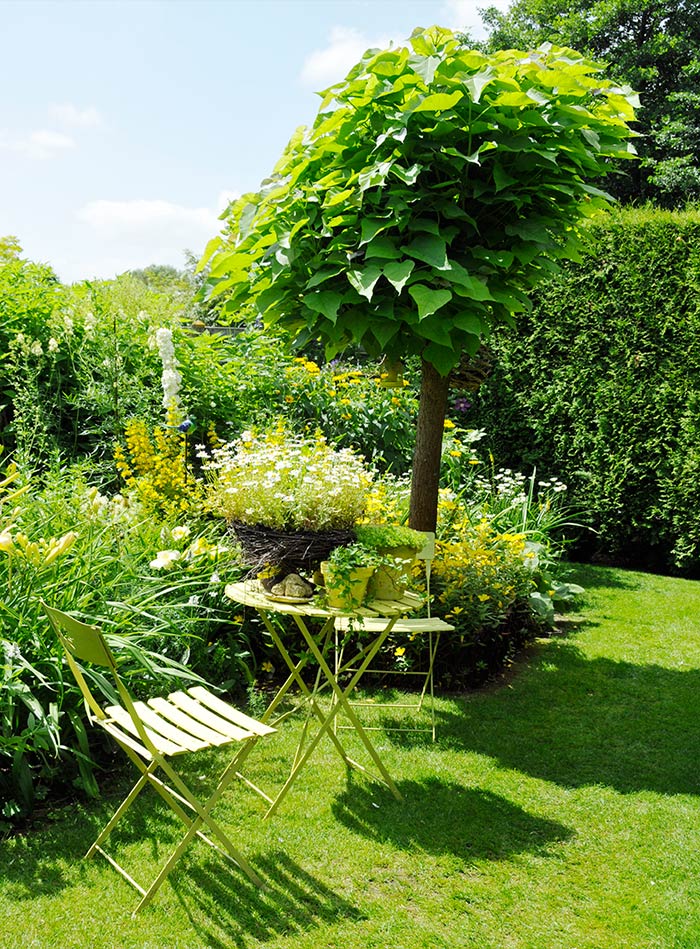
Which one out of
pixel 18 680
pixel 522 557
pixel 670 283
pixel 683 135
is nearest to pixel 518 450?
pixel 670 283

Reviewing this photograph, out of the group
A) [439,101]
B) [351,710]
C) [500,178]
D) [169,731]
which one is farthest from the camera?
[500,178]

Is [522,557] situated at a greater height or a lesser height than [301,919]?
greater

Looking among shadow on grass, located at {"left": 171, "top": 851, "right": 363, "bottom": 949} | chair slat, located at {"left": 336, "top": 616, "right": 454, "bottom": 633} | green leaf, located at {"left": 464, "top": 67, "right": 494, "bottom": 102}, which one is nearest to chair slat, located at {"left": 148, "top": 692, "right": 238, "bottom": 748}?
shadow on grass, located at {"left": 171, "top": 851, "right": 363, "bottom": 949}

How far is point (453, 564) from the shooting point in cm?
468

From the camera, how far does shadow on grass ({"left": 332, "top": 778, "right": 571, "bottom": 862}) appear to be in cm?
301

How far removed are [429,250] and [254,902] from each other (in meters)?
2.55

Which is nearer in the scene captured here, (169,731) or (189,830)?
(189,830)

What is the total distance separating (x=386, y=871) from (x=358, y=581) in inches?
39.0

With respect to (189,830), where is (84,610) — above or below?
above

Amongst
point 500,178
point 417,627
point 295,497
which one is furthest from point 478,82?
point 417,627

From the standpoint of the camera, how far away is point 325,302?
12.1ft

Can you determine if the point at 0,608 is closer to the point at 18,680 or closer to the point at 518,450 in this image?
the point at 18,680

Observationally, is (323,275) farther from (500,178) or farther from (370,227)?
(500,178)

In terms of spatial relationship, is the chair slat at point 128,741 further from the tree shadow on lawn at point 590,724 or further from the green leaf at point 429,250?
the green leaf at point 429,250
